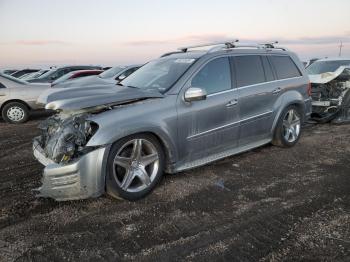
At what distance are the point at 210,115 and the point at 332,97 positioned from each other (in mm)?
5657

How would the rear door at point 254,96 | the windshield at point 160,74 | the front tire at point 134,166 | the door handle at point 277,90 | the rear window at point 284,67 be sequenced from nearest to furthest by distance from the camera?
the front tire at point 134,166 → the windshield at point 160,74 → the rear door at point 254,96 → the door handle at point 277,90 → the rear window at point 284,67

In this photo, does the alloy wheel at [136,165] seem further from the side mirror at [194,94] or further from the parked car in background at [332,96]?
the parked car in background at [332,96]

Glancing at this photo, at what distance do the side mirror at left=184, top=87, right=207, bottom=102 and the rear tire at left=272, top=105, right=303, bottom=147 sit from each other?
220 cm

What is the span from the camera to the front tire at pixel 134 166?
13.3 feet

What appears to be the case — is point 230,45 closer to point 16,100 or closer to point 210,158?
point 210,158

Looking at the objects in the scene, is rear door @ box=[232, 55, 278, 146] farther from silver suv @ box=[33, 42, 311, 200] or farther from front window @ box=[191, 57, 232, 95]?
front window @ box=[191, 57, 232, 95]

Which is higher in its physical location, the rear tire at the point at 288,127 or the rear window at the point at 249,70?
the rear window at the point at 249,70

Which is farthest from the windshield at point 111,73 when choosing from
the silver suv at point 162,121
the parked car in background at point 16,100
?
the silver suv at point 162,121

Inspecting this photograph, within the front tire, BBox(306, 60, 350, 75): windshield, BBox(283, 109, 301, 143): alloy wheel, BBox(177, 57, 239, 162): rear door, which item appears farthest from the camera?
BBox(306, 60, 350, 75): windshield

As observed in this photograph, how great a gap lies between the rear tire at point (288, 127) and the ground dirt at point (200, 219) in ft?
2.56

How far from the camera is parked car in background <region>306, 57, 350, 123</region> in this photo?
348 inches

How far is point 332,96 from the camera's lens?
9.09m

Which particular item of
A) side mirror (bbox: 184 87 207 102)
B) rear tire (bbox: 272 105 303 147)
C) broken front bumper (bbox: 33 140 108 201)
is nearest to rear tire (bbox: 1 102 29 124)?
broken front bumper (bbox: 33 140 108 201)

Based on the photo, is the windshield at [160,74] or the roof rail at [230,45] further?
the roof rail at [230,45]
